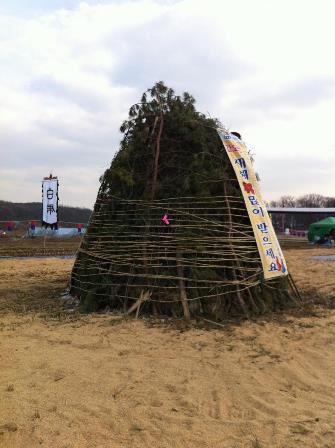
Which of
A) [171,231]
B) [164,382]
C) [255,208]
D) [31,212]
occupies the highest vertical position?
[31,212]

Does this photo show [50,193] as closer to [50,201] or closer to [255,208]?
[50,201]

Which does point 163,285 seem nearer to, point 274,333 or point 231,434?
point 274,333

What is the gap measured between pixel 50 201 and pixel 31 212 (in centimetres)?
4348

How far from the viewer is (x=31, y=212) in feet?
193

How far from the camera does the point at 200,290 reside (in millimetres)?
5941

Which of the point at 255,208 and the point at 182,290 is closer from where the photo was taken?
the point at 182,290

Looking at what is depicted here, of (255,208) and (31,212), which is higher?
(31,212)

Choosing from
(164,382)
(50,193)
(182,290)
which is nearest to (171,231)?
(182,290)

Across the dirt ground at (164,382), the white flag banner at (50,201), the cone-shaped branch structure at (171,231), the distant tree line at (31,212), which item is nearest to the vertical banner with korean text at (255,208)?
the cone-shaped branch structure at (171,231)

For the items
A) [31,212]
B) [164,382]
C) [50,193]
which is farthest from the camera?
[31,212]

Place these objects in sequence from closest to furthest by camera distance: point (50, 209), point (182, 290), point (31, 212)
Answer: point (182, 290)
point (50, 209)
point (31, 212)

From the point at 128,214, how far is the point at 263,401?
3690mm

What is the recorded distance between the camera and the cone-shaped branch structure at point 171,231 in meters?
5.97

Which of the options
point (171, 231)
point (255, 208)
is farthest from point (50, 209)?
point (255, 208)
